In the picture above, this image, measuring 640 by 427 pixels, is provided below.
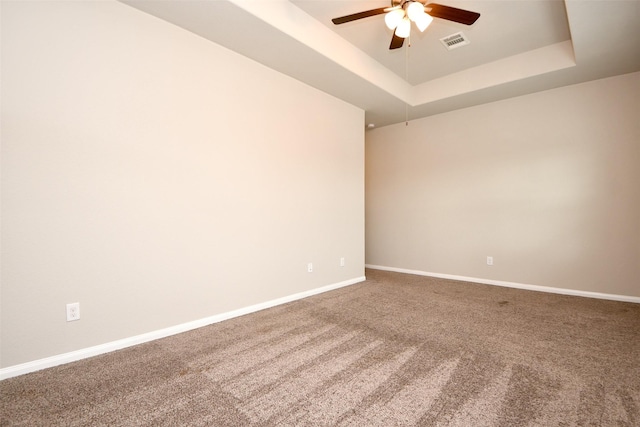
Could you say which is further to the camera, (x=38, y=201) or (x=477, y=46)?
(x=477, y=46)

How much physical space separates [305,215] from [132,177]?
6.07 ft

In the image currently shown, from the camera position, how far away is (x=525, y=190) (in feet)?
12.9

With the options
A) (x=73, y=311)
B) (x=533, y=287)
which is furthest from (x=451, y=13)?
(x=533, y=287)

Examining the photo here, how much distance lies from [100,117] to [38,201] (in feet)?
2.22

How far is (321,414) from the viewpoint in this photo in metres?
1.44

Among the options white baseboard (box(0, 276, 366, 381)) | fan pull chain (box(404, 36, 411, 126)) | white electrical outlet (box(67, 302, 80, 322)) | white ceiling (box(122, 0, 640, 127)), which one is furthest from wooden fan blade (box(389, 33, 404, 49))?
white electrical outlet (box(67, 302, 80, 322))

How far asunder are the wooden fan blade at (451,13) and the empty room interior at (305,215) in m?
0.02

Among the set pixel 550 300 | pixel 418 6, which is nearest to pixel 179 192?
pixel 418 6

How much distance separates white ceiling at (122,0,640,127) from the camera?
238 cm

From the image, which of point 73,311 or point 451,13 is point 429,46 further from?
point 73,311

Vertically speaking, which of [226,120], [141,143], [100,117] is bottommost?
[141,143]

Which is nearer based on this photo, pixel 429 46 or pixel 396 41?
pixel 396 41

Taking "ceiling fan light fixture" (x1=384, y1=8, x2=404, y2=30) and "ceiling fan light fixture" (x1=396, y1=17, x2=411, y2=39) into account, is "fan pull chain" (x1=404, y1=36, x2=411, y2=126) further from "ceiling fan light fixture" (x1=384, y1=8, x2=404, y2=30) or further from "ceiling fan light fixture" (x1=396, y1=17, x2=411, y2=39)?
"ceiling fan light fixture" (x1=384, y1=8, x2=404, y2=30)

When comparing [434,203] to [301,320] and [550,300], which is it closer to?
[550,300]
